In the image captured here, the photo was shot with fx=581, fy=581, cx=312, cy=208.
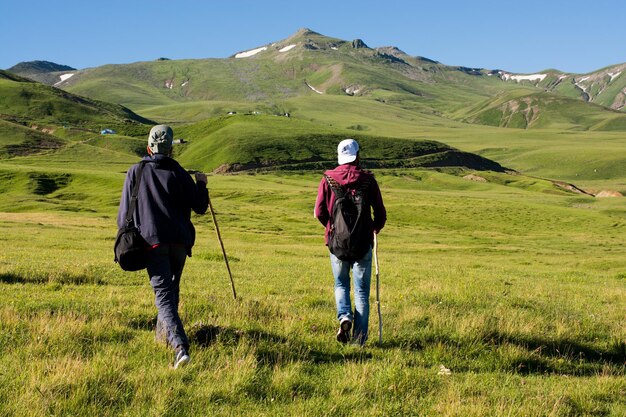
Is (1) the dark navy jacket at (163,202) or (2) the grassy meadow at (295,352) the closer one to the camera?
(2) the grassy meadow at (295,352)

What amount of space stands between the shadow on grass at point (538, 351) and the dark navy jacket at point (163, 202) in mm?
4001

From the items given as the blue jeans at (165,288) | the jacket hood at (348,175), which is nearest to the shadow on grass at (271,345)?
the blue jeans at (165,288)

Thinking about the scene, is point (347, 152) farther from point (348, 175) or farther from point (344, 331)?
point (344, 331)

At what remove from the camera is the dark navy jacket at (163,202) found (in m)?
8.12

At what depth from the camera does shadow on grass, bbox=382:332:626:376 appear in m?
9.43

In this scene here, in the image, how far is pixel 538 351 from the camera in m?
10.0

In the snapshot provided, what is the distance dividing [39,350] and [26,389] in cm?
159

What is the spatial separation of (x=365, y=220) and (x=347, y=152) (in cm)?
127

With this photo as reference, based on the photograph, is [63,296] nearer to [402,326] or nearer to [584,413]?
[402,326]

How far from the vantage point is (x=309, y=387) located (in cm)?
742

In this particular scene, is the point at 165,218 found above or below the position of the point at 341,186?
below

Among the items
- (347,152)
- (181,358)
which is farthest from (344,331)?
(347,152)

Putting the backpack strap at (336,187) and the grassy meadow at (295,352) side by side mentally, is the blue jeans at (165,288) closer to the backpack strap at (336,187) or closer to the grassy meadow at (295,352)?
the grassy meadow at (295,352)

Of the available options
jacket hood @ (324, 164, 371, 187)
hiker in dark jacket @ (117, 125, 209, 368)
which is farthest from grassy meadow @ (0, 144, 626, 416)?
jacket hood @ (324, 164, 371, 187)
